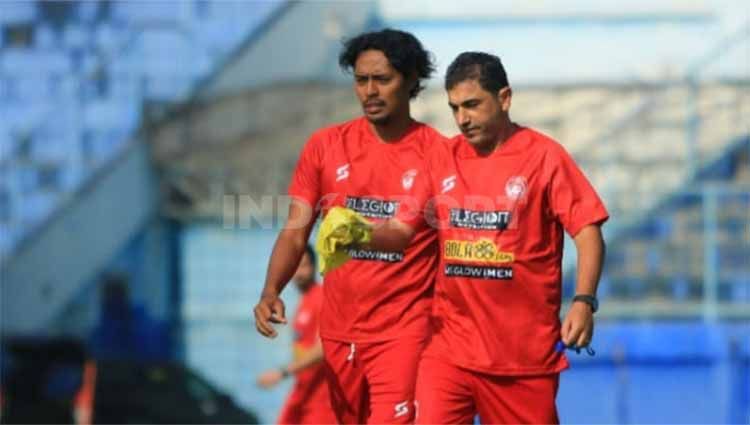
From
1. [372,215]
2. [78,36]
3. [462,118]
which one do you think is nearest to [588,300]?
[462,118]

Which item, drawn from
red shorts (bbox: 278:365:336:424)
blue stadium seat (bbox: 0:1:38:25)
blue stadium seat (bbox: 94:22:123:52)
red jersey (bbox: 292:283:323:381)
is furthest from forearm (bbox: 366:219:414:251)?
blue stadium seat (bbox: 0:1:38:25)

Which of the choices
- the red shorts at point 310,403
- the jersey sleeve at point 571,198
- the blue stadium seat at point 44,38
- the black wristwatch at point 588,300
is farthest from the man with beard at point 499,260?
the blue stadium seat at point 44,38

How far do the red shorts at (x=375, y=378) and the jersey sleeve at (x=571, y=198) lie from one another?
0.91 meters

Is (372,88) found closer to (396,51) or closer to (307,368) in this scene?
(396,51)

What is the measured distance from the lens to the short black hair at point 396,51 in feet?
23.3

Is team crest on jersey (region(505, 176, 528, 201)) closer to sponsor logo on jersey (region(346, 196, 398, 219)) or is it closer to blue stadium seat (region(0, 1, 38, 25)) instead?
sponsor logo on jersey (region(346, 196, 398, 219))

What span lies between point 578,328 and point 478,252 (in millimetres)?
644

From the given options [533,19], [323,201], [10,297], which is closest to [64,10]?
[10,297]

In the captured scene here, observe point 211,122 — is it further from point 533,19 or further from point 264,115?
point 533,19

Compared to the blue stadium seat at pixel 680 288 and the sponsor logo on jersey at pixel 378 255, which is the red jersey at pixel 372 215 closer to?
the sponsor logo on jersey at pixel 378 255

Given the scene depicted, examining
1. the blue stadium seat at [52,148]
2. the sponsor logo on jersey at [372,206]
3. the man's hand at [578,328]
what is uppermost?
the sponsor logo on jersey at [372,206]

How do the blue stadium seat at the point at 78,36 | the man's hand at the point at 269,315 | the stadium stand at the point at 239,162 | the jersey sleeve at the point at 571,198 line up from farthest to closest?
the blue stadium seat at the point at 78,36
the stadium stand at the point at 239,162
the man's hand at the point at 269,315
the jersey sleeve at the point at 571,198

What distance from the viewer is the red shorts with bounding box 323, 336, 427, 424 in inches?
277

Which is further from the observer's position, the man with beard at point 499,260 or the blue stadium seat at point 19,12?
the blue stadium seat at point 19,12
